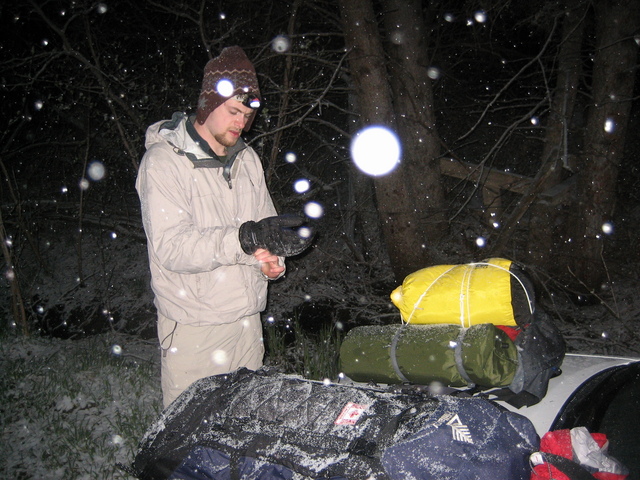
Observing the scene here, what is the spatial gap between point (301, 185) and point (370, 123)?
293cm

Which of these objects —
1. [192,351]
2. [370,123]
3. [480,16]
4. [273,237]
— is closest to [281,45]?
[370,123]

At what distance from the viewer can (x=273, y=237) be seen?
2096 mm

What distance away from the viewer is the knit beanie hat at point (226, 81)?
2490 mm

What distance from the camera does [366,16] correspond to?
4.98 m

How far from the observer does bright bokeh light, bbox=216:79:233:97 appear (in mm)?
2479

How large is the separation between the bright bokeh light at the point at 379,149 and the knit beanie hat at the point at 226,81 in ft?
9.43

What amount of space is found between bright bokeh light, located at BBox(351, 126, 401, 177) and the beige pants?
333 centimetres

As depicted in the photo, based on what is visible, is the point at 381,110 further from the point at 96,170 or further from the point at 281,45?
the point at 96,170

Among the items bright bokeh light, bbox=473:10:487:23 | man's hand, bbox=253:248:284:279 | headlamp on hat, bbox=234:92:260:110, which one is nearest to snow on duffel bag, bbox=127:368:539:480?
man's hand, bbox=253:248:284:279

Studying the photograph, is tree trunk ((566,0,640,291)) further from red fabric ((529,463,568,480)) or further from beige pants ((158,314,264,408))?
beige pants ((158,314,264,408))

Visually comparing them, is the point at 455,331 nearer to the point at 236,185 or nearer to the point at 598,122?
the point at 236,185

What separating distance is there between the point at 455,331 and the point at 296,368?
125 inches

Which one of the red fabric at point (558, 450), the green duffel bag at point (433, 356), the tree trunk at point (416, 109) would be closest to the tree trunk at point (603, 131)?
the tree trunk at point (416, 109)

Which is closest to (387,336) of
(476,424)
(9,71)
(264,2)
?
(476,424)
